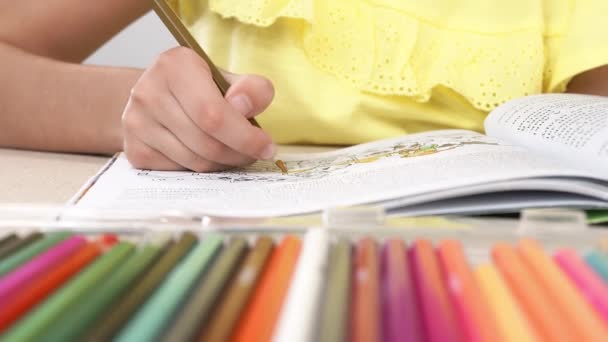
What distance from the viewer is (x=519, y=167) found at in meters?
0.29

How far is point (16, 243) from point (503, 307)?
0.15m

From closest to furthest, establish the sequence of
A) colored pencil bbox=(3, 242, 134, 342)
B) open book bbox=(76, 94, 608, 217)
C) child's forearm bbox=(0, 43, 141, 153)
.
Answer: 1. colored pencil bbox=(3, 242, 134, 342)
2. open book bbox=(76, 94, 608, 217)
3. child's forearm bbox=(0, 43, 141, 153)

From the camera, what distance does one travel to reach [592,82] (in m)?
0.57

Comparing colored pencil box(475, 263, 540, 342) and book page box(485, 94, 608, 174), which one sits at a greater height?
book page box(485, 94, 608, 174)

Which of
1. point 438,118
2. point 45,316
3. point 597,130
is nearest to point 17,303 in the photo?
point 45,316

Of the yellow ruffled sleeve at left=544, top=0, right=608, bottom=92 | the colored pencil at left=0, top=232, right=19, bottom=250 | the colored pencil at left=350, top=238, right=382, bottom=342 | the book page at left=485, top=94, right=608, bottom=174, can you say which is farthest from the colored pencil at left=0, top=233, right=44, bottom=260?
the yellow ruffled sleeve at left=544, top=0, right=608, bottom=92

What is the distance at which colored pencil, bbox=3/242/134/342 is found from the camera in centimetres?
14

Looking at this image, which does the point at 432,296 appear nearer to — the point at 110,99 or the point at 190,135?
the point at 190,135

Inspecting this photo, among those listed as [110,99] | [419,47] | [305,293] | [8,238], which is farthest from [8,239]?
[419,47]

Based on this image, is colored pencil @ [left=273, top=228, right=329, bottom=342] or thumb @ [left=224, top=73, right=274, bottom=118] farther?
thumb @ [left=224, top=73, right=274, bottom=118]

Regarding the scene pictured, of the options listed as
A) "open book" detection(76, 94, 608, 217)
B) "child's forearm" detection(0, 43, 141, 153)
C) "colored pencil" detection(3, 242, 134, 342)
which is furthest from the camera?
"child's forearm" detection(0, 43, 141, 153)

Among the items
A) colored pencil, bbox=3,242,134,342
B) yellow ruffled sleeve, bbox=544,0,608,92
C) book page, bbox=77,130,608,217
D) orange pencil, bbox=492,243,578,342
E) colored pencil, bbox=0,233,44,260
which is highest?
yellow ruffled sleeve, bbox=544,0,608,92

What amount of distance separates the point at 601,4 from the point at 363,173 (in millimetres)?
327

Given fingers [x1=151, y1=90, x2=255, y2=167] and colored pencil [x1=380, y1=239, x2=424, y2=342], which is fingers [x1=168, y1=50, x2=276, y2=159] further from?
colored pencil [x1=380, y1=239, x2=424, y2=342]
